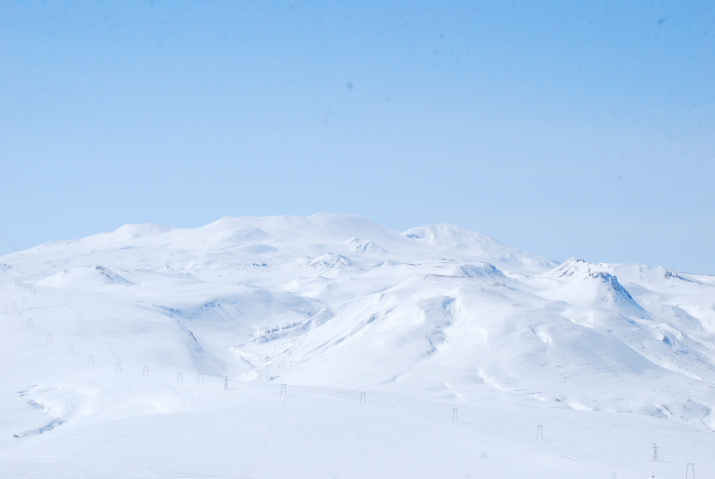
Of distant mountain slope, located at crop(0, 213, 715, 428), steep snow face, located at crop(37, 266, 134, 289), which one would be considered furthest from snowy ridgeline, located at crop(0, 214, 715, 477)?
steep snow face, located at crop(37, 266, 134, 289)

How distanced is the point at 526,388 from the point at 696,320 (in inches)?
3684

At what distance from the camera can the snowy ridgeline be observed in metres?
28.4

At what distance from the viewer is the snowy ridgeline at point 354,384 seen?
28359 millimetres

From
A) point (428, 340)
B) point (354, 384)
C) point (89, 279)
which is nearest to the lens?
point (354, 384)

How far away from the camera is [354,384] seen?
65.4 meters

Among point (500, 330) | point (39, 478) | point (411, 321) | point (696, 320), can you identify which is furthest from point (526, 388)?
point (696, 320)

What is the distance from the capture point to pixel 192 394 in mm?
41438

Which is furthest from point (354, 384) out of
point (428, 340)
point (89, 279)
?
point (89, 279)

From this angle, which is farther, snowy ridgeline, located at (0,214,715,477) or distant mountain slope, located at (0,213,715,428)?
distant mountain slope, located at (0,213,715,428)

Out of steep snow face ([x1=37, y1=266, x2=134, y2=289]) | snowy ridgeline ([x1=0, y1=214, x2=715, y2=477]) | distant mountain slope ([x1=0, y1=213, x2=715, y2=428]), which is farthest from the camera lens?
steep snow face ([x1=37, y1=266, x2=134, y2=289])

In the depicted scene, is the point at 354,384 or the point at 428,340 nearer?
the point at 354,384

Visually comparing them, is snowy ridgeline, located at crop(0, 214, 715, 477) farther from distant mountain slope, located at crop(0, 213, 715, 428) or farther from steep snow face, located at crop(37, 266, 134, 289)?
steep snow face, located at crop(37, 266, 134, 289)

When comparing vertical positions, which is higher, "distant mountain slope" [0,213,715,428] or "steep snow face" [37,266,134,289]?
"steep snow face" [37,266,134,289]

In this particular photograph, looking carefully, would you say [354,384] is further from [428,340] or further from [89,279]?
[89,279]
